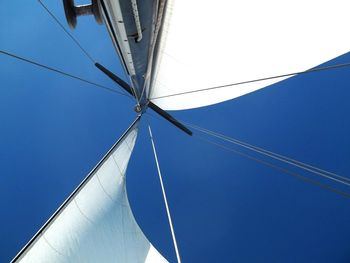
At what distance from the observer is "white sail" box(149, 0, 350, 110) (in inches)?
112

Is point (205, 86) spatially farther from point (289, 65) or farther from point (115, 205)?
point (115, 205)

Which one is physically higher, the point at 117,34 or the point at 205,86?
the point at 117,34

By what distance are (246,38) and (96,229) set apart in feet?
8.65

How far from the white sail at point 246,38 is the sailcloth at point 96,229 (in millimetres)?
1511

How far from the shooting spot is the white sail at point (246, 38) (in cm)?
286

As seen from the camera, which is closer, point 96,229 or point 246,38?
point 96,229

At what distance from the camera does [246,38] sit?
3.50 meters

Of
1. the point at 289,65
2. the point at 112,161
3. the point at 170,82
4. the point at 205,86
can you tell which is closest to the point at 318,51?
the point at 289,65

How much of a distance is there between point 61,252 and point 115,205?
1.23 m

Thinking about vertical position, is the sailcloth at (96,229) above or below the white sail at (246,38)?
below

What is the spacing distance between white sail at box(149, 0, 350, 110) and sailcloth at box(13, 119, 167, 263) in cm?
151

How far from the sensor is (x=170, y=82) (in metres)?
4.98

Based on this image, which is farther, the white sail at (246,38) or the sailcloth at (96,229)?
the white sail at (246,38)

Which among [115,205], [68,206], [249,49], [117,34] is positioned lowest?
[115,205]
